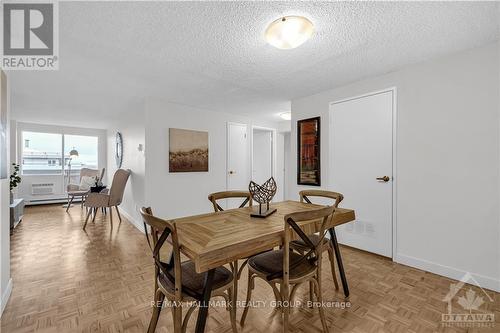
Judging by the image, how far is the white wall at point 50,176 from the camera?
5.98 metres

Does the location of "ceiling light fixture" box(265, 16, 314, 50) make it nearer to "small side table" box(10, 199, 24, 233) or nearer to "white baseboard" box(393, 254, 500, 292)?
"white baseboard" box(393, 254, 500, 292)

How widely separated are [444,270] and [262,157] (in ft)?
14.0

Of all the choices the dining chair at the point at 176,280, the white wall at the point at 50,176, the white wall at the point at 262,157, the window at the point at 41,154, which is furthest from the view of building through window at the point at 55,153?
the dining chair at the point at 176,280

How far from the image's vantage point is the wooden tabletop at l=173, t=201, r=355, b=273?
1109 millimetres

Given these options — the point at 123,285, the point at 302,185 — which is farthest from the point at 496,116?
the point at 123,285

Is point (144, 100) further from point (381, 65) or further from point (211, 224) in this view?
point (381, 65)

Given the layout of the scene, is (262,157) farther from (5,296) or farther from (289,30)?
(5,296)

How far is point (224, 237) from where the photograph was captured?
1.29 m

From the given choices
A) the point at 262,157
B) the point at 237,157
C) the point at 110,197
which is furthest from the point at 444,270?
the point at 110,197

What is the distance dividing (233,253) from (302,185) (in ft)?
8.89

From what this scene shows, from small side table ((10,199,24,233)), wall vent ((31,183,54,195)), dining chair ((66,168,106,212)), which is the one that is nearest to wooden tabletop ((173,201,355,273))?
small side table ((10,199,24,233))

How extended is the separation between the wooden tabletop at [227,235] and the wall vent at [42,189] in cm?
698

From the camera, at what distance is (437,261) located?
2.37 meters

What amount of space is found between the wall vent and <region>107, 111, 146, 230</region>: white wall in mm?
2659
